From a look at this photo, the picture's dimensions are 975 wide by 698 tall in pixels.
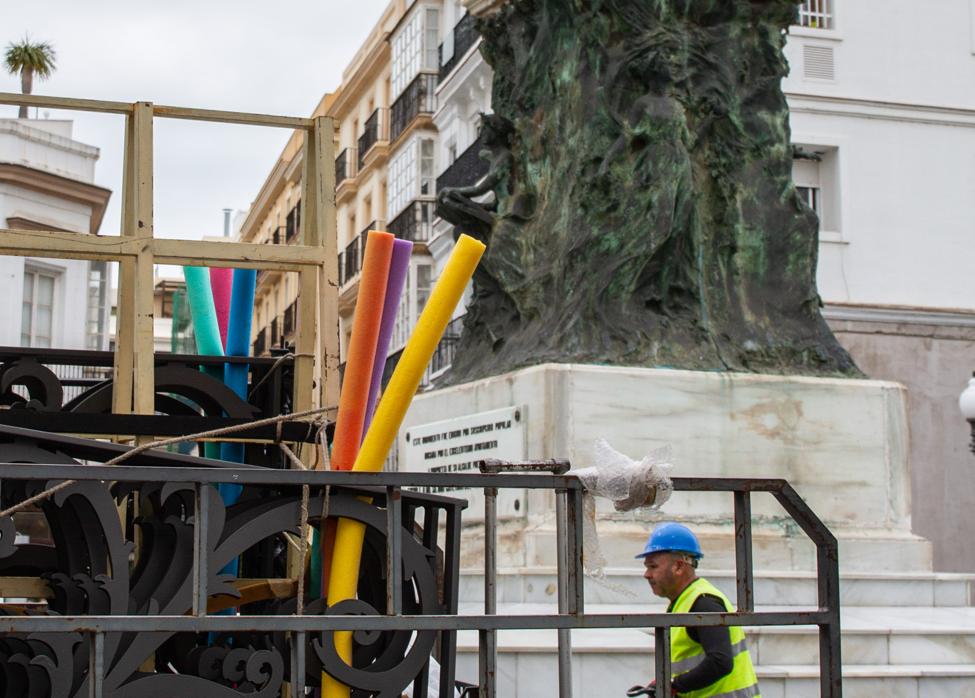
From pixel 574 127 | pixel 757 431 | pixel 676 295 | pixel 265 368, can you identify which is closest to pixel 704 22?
pixel 574 127

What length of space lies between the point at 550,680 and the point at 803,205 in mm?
4715

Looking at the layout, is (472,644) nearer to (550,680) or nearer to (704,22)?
(550,680)

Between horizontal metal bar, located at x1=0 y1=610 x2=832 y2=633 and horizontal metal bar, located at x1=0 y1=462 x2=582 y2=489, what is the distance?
0.92ft

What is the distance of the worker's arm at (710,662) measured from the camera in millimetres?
4723

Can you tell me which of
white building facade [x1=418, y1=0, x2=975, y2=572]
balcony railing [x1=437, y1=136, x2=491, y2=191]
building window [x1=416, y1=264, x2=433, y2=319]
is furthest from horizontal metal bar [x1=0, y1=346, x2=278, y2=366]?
building window [x1=416, y1=264, x2=433, y2=319]

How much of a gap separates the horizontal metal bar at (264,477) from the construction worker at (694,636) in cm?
121

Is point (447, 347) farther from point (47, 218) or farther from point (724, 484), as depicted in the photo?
point (724, 484)

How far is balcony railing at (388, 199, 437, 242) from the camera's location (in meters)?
35.3

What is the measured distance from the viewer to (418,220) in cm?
3556

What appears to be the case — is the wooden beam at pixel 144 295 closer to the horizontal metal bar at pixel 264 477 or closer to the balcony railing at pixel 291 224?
the horizontal metal bar at pixel 264 477

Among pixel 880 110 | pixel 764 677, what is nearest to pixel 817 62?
pixel 880 110

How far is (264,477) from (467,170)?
26315mm

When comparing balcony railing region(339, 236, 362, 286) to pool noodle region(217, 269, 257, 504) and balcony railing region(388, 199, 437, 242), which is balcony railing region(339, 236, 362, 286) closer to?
balcony railing region(388, 199, 437, 242)

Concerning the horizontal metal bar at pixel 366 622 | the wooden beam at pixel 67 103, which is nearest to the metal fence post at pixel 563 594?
the horizontal metal bar at pixel 366 622
